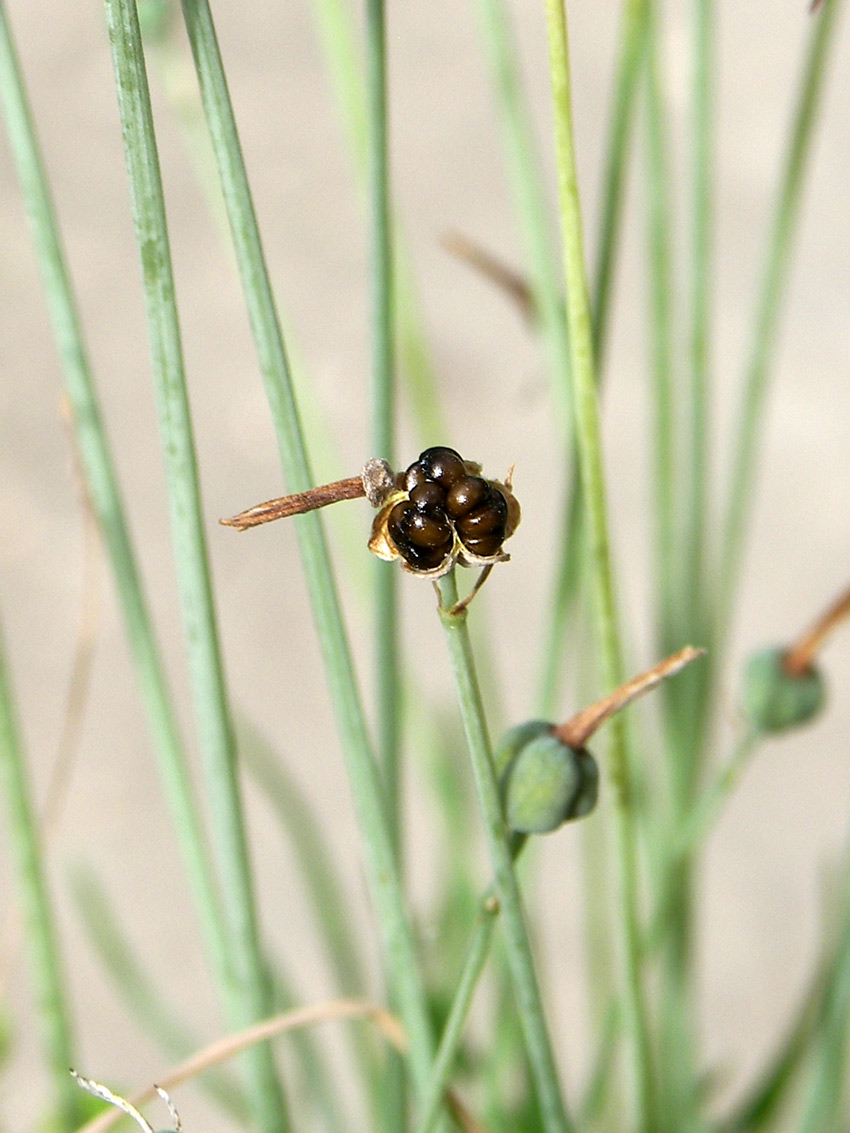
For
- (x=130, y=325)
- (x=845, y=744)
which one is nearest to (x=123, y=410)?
(x=130, y=325)

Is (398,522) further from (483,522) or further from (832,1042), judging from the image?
(832,1042)

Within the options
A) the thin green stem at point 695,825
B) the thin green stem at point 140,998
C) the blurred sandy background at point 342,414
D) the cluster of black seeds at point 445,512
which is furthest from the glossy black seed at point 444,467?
the blurred sandy background at point 342,414

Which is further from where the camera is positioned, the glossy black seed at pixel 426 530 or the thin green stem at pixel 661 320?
the thin green stem at pixel 661 320

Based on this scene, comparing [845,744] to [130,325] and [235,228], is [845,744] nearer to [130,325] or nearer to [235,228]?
[130,325]

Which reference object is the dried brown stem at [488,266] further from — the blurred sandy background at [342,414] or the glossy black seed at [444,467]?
the blurred sandy background at [342,414]

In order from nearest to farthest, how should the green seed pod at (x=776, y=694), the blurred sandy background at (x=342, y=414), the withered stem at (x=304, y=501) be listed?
the withered stem at (x=304, y=501) < the green seed pod at (x=776, y=694) < the blurred sandy background at (x=342, y=414)

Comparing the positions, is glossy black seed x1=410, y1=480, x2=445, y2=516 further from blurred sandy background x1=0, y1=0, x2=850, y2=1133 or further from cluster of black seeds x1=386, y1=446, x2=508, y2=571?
blurred sandy background x1=0, y1=0, x2=850, y2=1133

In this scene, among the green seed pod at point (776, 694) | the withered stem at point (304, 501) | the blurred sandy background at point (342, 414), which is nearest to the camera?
the withered stem at point (304, 501)
